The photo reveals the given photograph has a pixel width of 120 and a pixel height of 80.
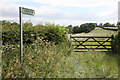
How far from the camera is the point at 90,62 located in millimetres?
6641

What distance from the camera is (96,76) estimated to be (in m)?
5.06

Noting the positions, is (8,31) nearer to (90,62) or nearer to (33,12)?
(33,12)

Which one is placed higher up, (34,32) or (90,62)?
(34,32)

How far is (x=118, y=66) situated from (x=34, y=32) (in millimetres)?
4509

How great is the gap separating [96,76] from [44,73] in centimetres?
193

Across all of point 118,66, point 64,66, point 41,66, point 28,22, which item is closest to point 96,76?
point 64,66

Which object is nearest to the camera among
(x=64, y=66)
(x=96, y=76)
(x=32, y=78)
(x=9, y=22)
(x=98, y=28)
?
(x=32, y=78)

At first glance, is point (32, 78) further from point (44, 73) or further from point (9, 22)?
point (9, 22)

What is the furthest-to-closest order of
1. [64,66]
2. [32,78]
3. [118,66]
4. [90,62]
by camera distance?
[90,62] → [118,66] → [64,66] → [32,78]

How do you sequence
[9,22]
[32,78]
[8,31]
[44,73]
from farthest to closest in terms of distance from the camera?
[9,22]
[8,31]
[44,73]
[32,78]

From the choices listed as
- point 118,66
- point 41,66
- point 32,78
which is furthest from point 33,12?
point 118,66

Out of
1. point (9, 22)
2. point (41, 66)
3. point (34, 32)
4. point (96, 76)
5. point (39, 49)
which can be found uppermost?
point (9, 22)

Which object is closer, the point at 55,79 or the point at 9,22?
the point at 55,79

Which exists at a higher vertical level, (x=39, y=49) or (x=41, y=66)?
(x=39, y=49)
